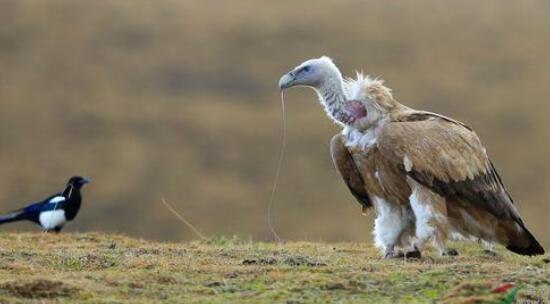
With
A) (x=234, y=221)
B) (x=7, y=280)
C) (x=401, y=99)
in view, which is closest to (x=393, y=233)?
(x=7, y=280)

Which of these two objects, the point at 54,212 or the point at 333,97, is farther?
the point at 54,212

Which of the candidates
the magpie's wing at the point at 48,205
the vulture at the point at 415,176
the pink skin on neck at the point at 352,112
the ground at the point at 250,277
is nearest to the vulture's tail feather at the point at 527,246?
the vulture at the point at 415,176

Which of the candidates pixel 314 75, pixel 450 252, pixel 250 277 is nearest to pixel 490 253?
pixel 450 252

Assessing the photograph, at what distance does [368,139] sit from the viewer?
12.4 metres

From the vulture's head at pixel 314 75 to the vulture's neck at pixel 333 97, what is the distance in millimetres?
19

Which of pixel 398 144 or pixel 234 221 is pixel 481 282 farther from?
pixel 234 221

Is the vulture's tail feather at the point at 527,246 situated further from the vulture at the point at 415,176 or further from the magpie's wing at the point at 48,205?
the magpie's wing at the point at 48,205

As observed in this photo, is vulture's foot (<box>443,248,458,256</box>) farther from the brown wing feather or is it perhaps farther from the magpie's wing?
the magpie's wing

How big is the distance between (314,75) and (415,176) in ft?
5.15

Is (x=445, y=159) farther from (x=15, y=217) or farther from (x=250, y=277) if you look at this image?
(x=15, y=217)

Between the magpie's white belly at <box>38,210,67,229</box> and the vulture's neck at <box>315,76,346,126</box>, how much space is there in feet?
15.8

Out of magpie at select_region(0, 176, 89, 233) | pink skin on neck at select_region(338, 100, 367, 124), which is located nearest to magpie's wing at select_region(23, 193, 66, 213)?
magpie at select_region(0, 176, 89, 233)

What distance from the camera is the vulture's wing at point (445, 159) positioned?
39.0 feet

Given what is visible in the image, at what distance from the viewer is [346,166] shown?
1270 centimetres
